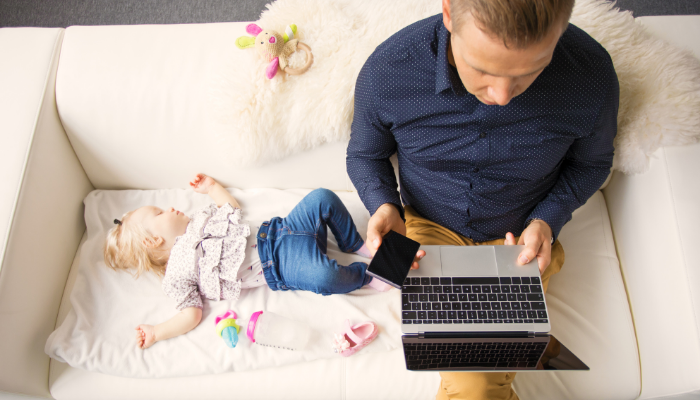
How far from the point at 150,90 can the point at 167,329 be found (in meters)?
0.71

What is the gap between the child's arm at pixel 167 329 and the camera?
123 centimetres

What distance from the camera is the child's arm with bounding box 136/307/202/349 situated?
4.03ft

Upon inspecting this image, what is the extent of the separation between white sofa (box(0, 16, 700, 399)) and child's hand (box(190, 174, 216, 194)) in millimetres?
27

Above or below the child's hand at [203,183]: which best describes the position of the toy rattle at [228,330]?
below

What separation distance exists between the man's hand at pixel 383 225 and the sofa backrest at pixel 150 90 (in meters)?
0.34

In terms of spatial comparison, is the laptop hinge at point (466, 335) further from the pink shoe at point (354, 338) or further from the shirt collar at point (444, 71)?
the shirt collar at point (444, 71)

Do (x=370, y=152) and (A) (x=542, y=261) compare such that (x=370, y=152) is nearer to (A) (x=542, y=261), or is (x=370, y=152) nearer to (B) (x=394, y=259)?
(B) (x=394, y=259)

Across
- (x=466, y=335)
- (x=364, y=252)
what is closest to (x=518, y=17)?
(x=466, y=335)

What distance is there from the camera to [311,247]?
132cm

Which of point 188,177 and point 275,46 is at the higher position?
point 275,46

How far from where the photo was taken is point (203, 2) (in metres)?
2.09


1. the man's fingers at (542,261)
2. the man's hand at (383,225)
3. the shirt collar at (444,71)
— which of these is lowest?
the man's fingers at (542,261)

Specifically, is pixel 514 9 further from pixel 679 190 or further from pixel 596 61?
pixel 679 190

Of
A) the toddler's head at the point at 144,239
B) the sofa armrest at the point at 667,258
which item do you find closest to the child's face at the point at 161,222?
the toddler's head at the point at 144,239
